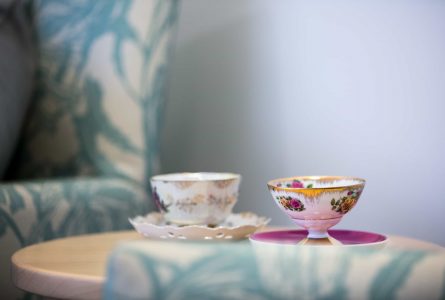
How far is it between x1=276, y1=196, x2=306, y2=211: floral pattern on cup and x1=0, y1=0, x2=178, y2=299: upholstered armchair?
0.54 metres

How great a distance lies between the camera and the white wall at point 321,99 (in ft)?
3.54

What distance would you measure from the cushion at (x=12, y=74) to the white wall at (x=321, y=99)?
1.33 feet

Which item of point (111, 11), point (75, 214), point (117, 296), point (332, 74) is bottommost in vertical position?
point (75, 214)

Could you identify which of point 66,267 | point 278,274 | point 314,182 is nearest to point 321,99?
point 314,182

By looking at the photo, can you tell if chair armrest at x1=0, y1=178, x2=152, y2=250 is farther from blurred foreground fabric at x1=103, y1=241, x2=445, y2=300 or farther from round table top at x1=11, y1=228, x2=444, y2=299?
blurred foreground fabric at x1=103, y1=241, x2=445, y2=300

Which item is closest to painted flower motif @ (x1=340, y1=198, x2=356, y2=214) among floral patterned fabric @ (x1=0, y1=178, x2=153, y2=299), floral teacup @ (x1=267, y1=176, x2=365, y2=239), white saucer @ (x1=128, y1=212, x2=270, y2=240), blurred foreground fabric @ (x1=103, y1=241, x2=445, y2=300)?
floral teacup @ (x1=267, y1=176, x2=365, y2=239)

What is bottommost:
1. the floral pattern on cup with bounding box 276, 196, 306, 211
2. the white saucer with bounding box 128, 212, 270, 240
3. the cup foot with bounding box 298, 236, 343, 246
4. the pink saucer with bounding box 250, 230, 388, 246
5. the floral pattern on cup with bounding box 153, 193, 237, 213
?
the white saucer with bounding box 128, 212, 270, 240

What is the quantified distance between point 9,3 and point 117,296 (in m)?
0.99

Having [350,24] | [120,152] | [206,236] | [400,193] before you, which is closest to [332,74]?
[350,24]

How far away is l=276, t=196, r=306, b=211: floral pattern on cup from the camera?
69 centimetres

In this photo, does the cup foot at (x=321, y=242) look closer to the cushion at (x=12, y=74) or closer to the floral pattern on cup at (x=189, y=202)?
the floral pattern on cup at (x=189, y=202)

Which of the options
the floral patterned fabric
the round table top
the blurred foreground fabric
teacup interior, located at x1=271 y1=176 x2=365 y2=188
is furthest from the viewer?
the floral patterned fabric

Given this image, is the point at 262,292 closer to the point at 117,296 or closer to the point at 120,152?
the point at 117,296

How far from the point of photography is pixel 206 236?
77 centimetres
